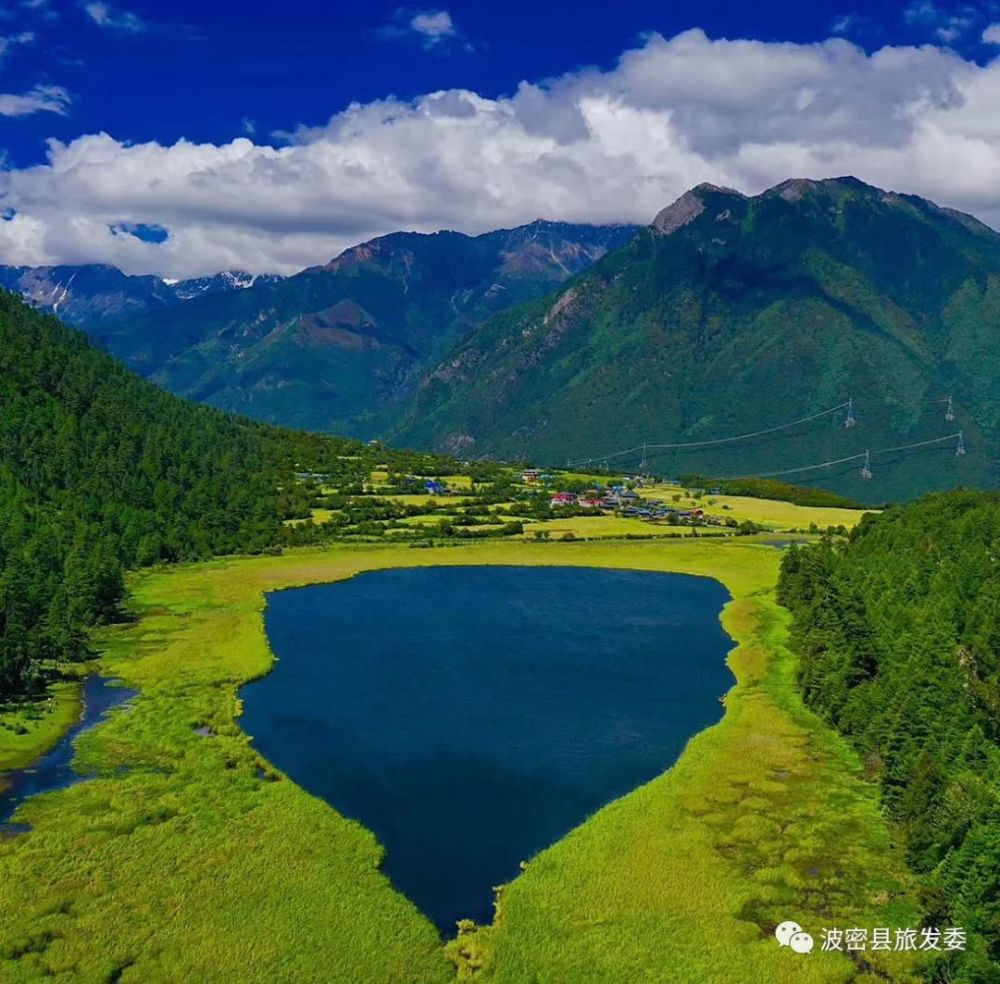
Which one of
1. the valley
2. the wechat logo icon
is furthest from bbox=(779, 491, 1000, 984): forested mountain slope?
the wechat logo icon

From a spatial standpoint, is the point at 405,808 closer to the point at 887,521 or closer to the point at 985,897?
the point at 985,897

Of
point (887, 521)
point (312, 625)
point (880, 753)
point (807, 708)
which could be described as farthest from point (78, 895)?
point (887, 521)

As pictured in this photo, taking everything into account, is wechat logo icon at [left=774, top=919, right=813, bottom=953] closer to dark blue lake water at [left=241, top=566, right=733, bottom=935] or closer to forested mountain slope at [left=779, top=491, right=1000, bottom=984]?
forested mountain slope at [left=779, top=491, right=1000, bottom=984]

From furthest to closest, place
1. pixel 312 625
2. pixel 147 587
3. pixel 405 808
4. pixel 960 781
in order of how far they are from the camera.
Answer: pixel 147 587 < pixel 312 625 < pixel 405 808 < pixel 960 781

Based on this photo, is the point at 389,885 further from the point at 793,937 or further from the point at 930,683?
the point at 930,683

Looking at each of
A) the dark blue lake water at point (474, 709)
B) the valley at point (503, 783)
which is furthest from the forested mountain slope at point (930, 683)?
the dark blue lake water at point (474, 709)

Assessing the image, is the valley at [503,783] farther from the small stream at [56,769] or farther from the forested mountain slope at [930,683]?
the small stream at [56,769]
